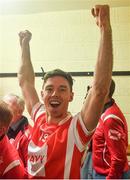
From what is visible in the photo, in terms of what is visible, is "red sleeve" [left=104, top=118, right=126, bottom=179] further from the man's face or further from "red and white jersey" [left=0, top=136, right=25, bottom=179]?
"red and white jersey" [left=0, top=136, right=25, bottom=179]

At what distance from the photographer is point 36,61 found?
12.5 feet

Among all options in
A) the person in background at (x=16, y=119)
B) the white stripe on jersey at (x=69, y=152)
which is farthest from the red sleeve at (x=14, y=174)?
the person in background at (x=16, y=119)

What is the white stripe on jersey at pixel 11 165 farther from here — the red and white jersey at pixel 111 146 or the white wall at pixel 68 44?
the white wall at pixel 68 44

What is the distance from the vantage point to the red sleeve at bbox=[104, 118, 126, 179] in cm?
207

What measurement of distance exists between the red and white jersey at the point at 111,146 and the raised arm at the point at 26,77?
650 mm

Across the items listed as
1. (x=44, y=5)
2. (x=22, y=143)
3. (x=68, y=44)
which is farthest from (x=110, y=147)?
(x=44, y=5)

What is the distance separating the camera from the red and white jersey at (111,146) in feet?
6.82

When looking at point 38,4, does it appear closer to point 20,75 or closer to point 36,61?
point 36,61

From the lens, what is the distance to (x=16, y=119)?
265 cm

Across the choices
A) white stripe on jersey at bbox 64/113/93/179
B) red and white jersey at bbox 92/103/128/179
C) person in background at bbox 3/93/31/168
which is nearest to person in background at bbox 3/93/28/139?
person in background at bbox 3/93/31/168

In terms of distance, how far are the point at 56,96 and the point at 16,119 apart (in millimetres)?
1238

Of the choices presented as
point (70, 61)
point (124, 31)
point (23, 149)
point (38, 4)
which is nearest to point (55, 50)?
point (70, 61)

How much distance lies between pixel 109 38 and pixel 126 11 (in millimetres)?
2462

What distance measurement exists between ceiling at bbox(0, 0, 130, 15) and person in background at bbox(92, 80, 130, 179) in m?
1.65
